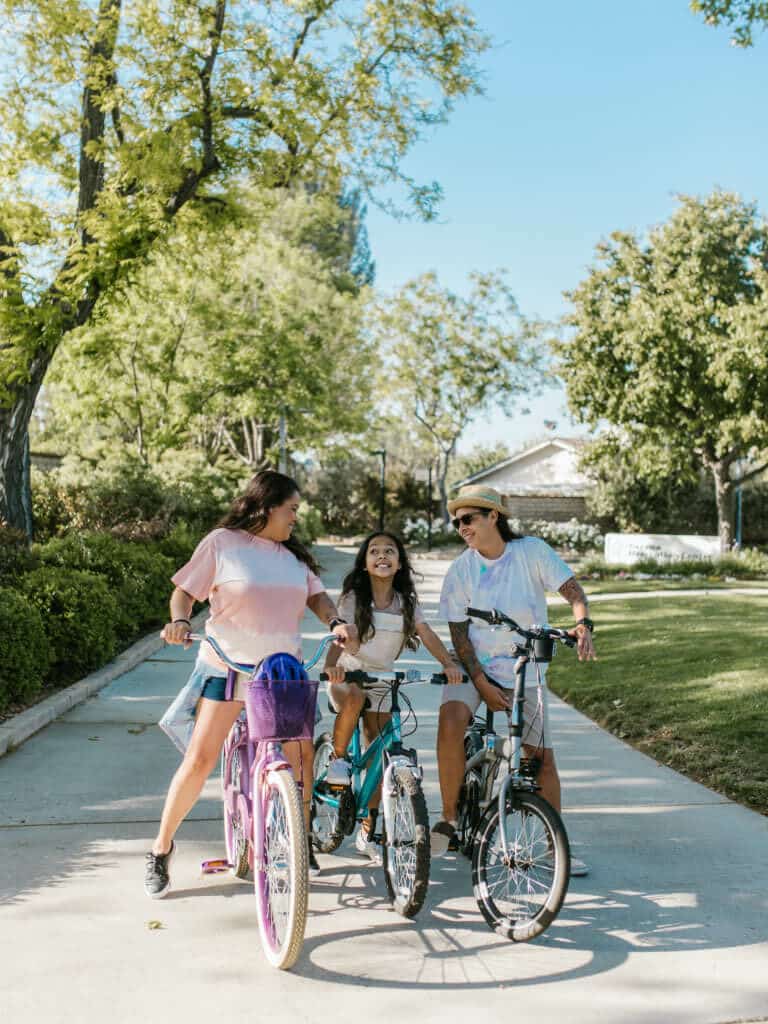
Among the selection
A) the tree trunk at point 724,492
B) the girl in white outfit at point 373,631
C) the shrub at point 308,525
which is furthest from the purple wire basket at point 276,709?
the tree trunk at point 724,492

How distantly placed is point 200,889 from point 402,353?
45.2 metres

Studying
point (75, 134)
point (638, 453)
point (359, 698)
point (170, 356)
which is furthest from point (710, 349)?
point (359, 698)

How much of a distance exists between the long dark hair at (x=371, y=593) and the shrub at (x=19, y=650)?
374 centimetres

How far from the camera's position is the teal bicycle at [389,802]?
4.04 meters

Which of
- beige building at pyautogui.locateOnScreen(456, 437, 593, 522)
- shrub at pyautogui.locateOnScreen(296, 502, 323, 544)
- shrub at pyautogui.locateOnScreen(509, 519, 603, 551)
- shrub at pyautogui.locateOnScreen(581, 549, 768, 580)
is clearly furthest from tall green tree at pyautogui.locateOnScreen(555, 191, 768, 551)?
beige building at pyautogui.locateOnScreen(456, 437, 593, 522)

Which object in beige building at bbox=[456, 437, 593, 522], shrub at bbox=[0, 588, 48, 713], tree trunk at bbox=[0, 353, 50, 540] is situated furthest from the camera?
beige building at bbox=[456, 437, 593, 522]

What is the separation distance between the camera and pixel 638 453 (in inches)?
1284

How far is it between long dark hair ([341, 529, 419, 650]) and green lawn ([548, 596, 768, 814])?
252 centimetres

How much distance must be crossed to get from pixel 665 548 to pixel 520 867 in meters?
25.5

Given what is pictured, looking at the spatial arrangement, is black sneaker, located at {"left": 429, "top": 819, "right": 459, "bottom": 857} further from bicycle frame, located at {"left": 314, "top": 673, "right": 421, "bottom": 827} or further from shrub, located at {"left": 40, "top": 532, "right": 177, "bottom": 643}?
shrub, located at {"left": 40, "top": 532, "right": 177, "bottom": 643}

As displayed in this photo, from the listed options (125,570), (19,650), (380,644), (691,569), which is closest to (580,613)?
(380,644)

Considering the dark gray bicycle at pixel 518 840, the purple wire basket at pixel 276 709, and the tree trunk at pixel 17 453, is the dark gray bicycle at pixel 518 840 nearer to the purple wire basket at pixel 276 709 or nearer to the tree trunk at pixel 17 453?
the purple wire basket at pixel 276 709

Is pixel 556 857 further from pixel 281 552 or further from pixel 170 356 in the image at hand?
pixel 170 356

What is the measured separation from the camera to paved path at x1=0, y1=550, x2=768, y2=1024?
3395 millimetres
